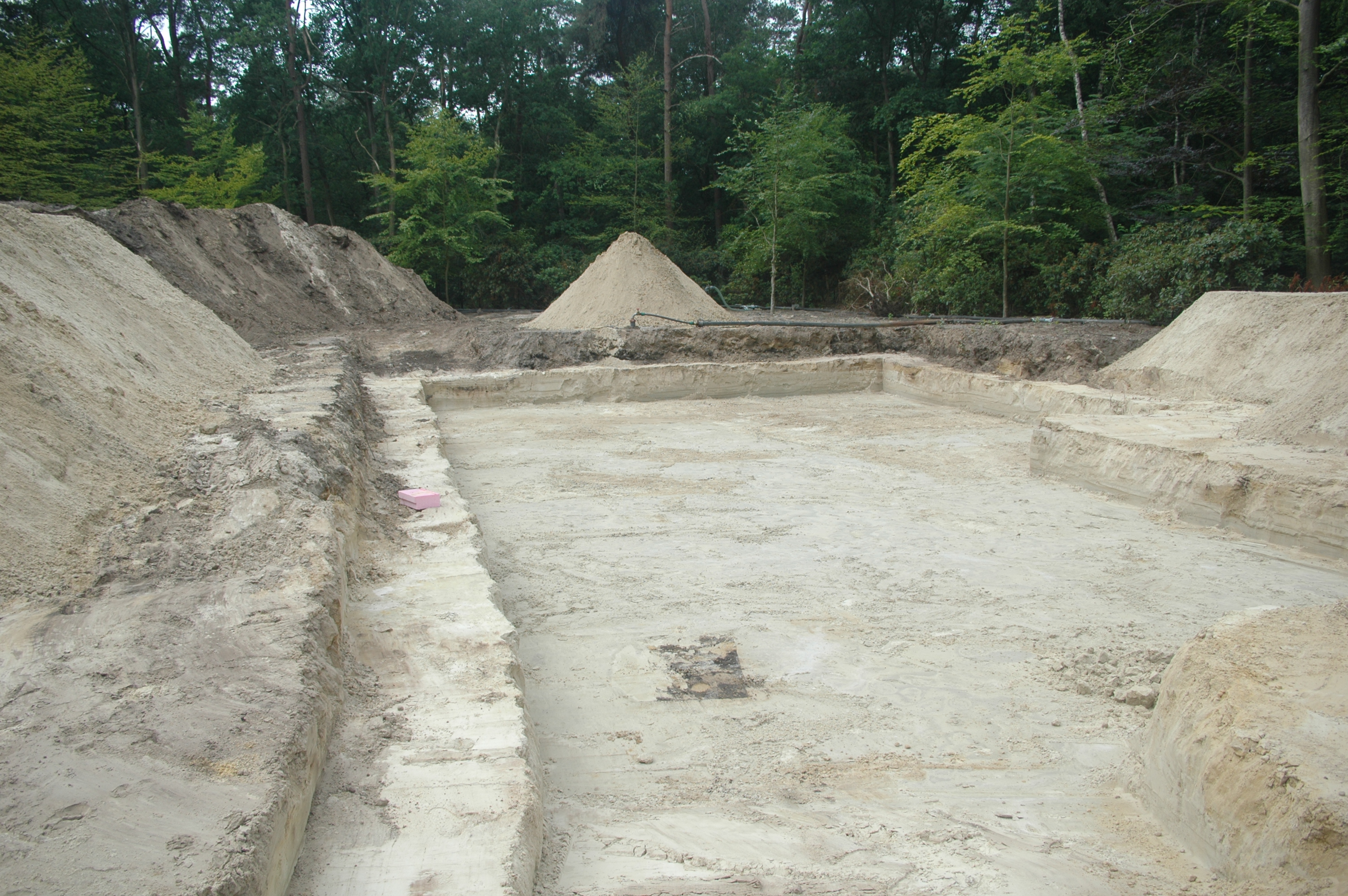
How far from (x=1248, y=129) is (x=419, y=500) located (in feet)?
56.1

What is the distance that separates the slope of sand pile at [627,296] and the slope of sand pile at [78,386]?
243 inches

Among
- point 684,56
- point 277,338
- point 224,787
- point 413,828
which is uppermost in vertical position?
point 684,56

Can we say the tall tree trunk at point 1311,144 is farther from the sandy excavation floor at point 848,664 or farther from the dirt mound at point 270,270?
the dirt mound at point 270,270

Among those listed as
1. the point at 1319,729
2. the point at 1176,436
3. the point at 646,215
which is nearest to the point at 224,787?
the point at 1319,729

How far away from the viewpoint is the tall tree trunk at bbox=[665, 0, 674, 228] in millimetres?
23906

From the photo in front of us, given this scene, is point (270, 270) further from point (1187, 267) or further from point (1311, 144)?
point (1311, 144)

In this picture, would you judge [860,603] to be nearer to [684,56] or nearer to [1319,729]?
[1319,729]

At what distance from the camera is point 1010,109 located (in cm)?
1348

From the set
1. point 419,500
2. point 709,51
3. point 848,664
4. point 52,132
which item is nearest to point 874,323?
point 419,500

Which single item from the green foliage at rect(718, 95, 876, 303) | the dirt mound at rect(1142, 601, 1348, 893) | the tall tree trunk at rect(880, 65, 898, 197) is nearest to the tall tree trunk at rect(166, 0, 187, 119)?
the green foliage at rect(718, 95, 876, 303)

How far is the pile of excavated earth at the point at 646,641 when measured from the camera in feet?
6.52

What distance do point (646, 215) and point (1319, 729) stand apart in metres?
23.9

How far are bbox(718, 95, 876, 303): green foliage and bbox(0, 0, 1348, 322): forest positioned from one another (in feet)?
0.36

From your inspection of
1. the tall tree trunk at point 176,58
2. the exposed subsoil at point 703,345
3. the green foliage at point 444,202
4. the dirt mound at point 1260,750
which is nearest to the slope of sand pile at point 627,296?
the exposed subsoil at point 703,345
